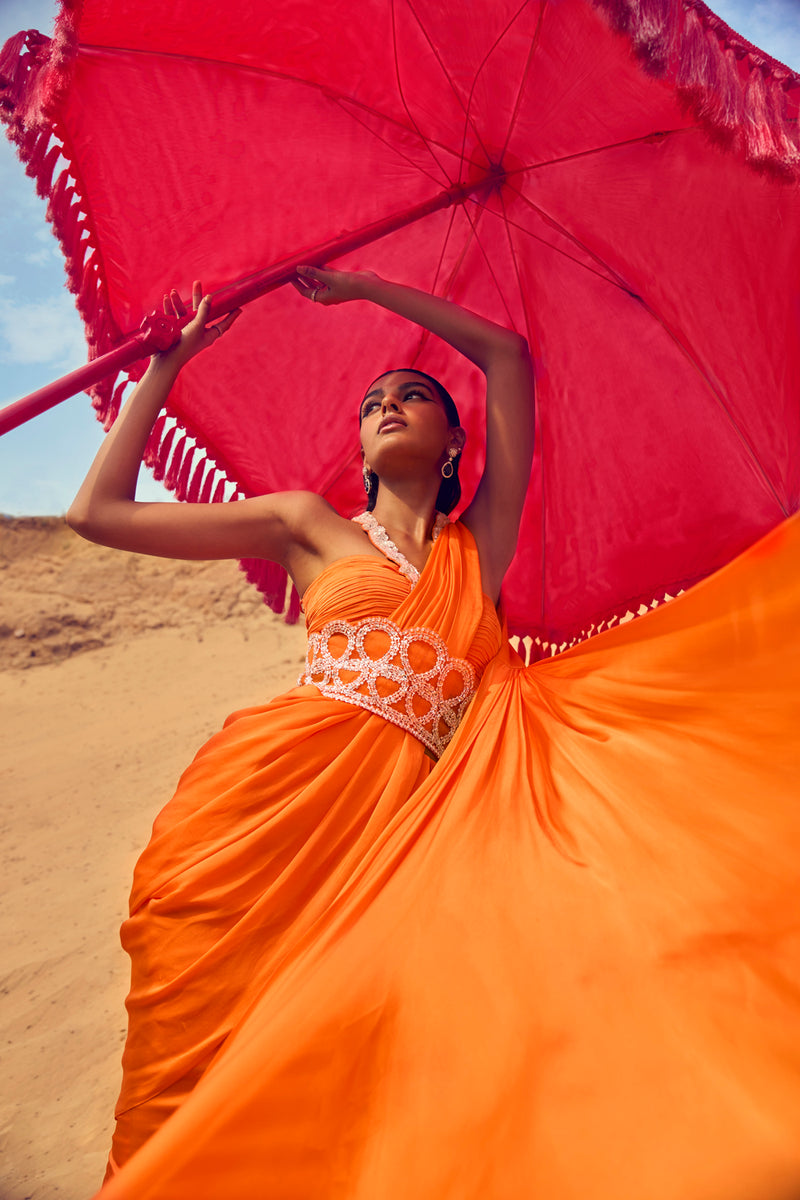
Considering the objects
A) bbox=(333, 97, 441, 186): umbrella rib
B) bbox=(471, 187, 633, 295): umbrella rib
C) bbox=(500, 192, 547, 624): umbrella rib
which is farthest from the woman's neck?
bbox=(333, 97, 441, 186): umbrella rib

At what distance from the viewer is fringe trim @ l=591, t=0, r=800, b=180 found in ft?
5.01

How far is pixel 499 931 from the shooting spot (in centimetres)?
132

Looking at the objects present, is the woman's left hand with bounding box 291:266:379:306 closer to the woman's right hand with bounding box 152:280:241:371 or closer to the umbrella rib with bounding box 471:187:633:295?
the woman's right hand with bounding box 152:280:241:371

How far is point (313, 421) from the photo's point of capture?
2830 millimetres

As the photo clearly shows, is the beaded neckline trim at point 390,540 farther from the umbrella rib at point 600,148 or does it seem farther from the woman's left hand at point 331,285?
the umbrella rib at point 600,148

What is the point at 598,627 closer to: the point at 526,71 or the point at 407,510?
the point at 407,510

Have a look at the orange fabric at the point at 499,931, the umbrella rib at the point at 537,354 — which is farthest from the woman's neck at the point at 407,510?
the umbrella rib at the point at 537,354

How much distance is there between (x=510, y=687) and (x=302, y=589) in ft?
2.14

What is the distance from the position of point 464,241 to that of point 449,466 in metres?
0.75

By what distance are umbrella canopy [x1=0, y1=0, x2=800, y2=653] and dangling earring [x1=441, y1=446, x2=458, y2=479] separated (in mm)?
344

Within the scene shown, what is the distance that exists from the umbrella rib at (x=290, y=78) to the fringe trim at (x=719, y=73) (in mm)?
916

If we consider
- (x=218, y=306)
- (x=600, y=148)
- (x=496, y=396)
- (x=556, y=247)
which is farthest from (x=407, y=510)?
(x=600, y=148)

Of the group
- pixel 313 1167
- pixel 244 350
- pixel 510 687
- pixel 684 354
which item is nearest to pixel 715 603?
pixel 510 687

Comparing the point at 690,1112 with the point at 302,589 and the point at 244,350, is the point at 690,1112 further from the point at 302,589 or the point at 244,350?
the point at 244,350
